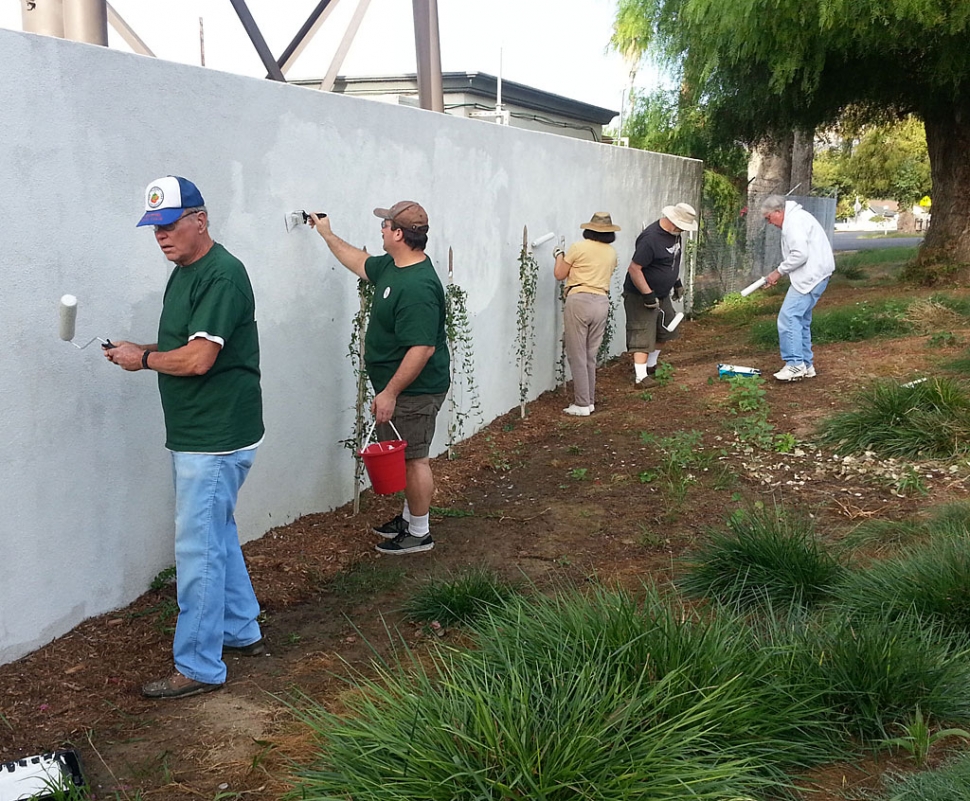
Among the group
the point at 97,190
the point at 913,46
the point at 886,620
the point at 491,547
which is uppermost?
the point at 913,46

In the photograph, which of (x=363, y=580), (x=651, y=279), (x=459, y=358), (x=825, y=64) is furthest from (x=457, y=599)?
(x=825, y=64)

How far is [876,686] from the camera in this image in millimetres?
3227

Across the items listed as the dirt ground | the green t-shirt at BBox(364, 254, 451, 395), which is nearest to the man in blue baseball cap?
the dirt ground

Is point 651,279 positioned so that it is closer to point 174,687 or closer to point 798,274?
point 798,274

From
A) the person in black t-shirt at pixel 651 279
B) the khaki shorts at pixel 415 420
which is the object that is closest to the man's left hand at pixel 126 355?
the khaki shorts at pixel 415 420

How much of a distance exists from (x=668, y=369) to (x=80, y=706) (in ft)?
25.0

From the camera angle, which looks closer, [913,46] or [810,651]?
[810,651]

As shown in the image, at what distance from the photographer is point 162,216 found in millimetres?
3668

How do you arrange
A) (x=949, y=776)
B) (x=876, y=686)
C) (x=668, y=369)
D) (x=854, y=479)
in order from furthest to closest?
(x=668, y=369), (x=854, y=479), (x=876, y=686), (x=949, y=776)

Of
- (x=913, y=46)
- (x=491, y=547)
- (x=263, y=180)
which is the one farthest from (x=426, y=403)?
(x=913, y=46)

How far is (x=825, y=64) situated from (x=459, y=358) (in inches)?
323

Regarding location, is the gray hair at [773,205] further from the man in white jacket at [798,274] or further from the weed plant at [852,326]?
the weed plant at [852,326]

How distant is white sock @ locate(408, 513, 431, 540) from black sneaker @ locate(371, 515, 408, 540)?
0.07m

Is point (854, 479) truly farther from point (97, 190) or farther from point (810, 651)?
point (97, 190)
